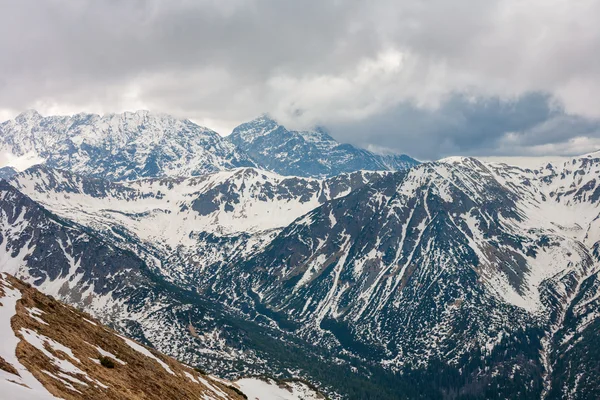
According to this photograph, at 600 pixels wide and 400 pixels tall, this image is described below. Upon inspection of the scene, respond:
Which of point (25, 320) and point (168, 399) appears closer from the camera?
point (25, 320)

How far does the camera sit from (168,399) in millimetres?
63656

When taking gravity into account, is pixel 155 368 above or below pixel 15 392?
below

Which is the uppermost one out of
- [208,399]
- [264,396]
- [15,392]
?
[15,392]

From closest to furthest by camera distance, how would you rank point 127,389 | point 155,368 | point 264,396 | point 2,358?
point 2,358 → point 127,389 → point 155,368 → point 264,396

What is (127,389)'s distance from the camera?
54.5m

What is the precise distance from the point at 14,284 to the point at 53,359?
3507 cm

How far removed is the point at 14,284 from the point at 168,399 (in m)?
33.7

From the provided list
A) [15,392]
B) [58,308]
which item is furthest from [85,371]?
[58,308]

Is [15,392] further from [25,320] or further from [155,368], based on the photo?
[155,368]

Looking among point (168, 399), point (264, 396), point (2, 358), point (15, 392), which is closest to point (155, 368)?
point (168, 399)

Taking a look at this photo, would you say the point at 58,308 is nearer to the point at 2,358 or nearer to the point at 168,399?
the point at 168,399

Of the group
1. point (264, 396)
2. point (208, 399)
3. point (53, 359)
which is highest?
point (53, 359)

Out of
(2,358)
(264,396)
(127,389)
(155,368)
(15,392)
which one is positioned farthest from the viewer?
(264,396)

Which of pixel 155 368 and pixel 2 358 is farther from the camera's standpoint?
pixel 155 368
